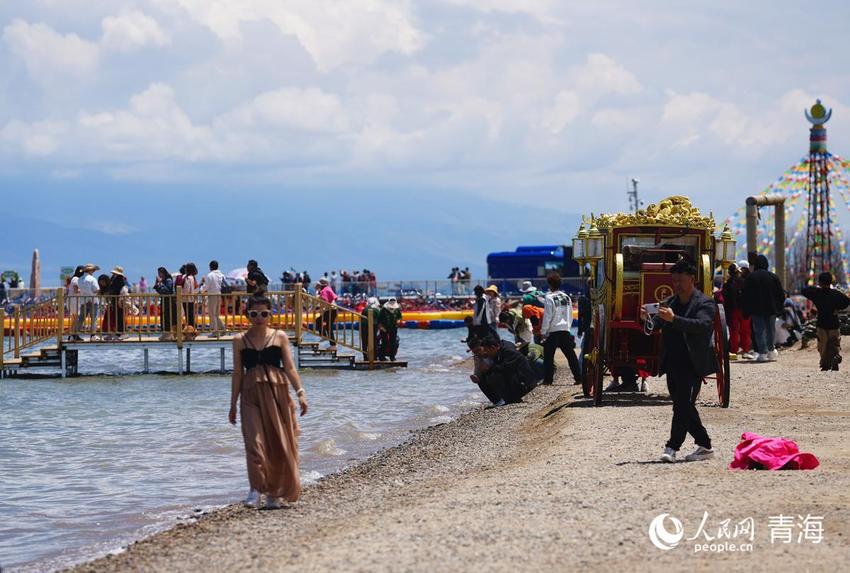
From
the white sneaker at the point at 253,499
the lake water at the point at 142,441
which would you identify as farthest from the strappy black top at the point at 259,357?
the lake water at the point at 142,441

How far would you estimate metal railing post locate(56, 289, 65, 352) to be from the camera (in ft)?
88.4

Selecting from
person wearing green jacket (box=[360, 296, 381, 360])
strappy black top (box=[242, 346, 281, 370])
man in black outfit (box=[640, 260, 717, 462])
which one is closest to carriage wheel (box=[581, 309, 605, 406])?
man in black outfit (box=[640, 260, 717, 462])

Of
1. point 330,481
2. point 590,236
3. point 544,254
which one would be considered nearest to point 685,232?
point 590,236

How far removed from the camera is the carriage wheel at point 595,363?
1469 centimetres

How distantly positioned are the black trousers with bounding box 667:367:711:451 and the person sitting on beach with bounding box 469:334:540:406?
21.7ft

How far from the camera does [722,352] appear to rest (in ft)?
47.4

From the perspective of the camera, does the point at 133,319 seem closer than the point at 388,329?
Yes

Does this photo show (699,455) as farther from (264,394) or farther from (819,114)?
(819,114)

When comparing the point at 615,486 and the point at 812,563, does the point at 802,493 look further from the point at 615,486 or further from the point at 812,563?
the point at 812,563

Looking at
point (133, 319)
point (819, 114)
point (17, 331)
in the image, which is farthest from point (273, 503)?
point (819, 114)

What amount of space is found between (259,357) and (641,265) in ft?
20.3

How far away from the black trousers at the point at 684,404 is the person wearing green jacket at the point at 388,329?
746 inches

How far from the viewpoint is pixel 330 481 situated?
12.6 m

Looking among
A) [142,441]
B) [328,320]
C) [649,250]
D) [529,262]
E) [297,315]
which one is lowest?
[142,441]
